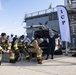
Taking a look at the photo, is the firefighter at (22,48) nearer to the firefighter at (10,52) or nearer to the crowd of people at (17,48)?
the crowd of people at (17,48)

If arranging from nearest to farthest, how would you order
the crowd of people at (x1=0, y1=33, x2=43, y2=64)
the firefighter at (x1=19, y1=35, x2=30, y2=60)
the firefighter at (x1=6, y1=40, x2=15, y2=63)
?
the crowd of people at (x1=0, y1=33, x2=43, y2=64) → the firefighter at (x1=6, y1=40, x2=15, y2=63) → the firefighter at (x1=19, y1=35, x2=30, y2=60)

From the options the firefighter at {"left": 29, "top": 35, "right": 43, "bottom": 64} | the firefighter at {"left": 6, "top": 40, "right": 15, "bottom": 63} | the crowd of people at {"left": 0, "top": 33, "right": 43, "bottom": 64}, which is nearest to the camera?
the firefighter at {"left": 29, "top": 35, "right": 43, "bottom": 64}

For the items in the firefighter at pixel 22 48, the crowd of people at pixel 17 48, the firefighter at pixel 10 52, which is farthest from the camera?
the firefighter at pixel 22 48

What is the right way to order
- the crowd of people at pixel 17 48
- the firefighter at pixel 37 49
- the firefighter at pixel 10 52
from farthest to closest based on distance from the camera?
the firefighter at pixel 10 52
the crowd of people at pixel 17 48
the firefighter at pixel 37 49

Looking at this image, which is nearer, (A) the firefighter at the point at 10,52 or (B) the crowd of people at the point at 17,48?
(B) the crowd of people at the point at 17,48

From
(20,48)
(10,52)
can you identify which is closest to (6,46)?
(10,52)

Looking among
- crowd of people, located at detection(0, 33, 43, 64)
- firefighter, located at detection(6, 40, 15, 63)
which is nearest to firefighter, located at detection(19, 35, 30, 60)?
crowd of people, located at detection(0, 33, 43, 64)

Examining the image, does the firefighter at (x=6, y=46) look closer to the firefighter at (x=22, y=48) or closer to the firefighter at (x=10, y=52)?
the firefighter at (x=10, y=52)

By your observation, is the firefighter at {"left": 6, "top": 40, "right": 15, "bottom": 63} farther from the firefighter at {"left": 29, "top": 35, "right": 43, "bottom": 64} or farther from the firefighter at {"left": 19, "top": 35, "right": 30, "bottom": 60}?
the firefighter at {"left": 29, "top": 35, "right": 43, "bottom": 64}

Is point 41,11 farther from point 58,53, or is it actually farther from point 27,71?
point 27,71

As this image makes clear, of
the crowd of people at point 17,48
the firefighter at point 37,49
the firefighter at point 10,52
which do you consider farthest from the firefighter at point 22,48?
the firefighter at point 10,52

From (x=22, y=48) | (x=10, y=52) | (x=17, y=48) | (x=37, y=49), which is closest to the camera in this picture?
(x=37, y=49)

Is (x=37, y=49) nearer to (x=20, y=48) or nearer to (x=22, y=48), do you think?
(x=22, y=48)

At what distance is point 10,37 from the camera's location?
19.2 meters
